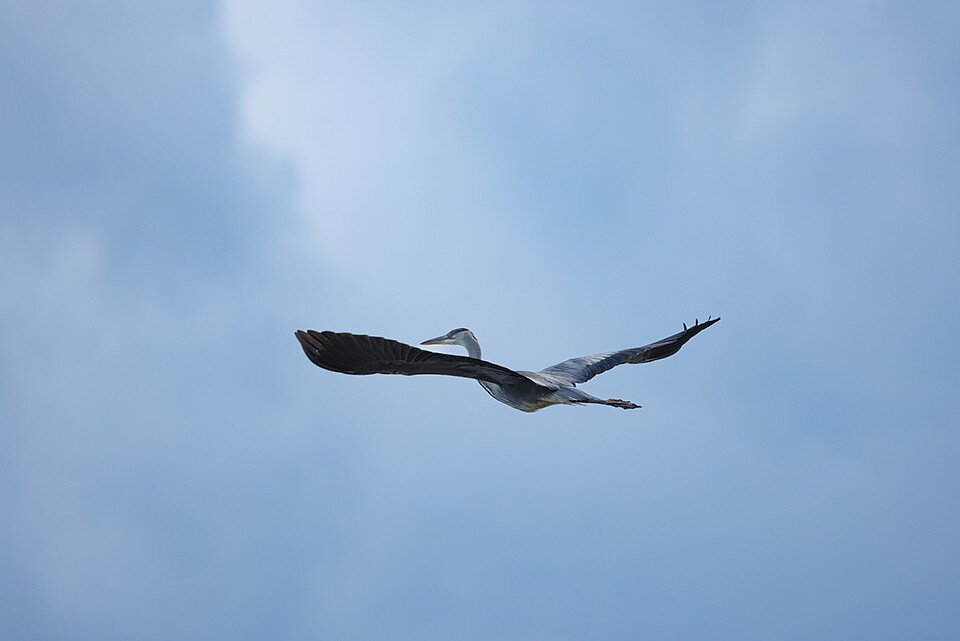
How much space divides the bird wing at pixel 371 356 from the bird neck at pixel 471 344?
376 cm

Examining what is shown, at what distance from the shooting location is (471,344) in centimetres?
1434

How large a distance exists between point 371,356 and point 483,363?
1127 mm

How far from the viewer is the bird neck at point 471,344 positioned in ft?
46.6

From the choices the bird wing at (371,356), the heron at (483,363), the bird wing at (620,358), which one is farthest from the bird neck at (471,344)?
the bird wing at (371,356)

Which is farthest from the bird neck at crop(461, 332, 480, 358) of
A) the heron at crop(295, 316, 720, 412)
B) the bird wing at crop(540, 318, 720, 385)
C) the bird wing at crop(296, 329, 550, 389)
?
the bird wing at crop(296, 329, 550, 389)

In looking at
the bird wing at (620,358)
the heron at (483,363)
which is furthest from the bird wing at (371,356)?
the bird wing at (620,358)

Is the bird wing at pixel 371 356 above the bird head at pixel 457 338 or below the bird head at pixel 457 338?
below

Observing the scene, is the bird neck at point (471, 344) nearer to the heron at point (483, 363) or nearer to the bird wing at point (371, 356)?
the heron at point (483, 363)

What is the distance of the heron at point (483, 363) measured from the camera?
9.83m

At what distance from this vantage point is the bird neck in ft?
46.6

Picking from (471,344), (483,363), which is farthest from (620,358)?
(483,363)

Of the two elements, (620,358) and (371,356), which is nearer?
(371,356)

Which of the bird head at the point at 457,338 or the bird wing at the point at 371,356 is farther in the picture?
the bird head at the point at 457,338

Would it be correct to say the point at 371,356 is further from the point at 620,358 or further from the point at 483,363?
the point at 620,358
